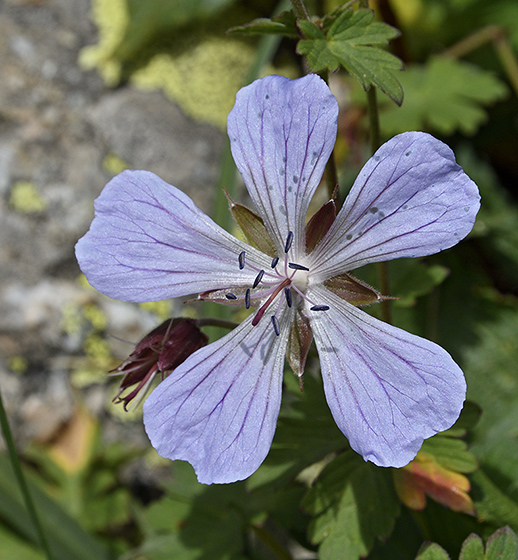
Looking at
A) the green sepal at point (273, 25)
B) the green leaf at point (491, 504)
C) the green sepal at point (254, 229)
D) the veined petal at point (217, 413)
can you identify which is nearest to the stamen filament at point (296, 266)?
the green sepal at point (254, 229)

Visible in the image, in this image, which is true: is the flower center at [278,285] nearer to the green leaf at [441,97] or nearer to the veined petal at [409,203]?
the veined petal at [409,203]

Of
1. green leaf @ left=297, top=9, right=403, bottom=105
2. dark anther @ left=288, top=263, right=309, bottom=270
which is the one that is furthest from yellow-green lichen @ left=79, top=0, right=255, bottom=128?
dark anther @ left=288, top=263, right=309, bottom=270

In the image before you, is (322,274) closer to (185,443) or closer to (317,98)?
(317,98)

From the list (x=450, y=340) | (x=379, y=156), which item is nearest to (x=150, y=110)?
(x=450, y=340)

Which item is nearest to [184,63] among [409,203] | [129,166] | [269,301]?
[129,166]

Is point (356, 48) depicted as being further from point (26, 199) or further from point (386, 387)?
point (26, 199)
